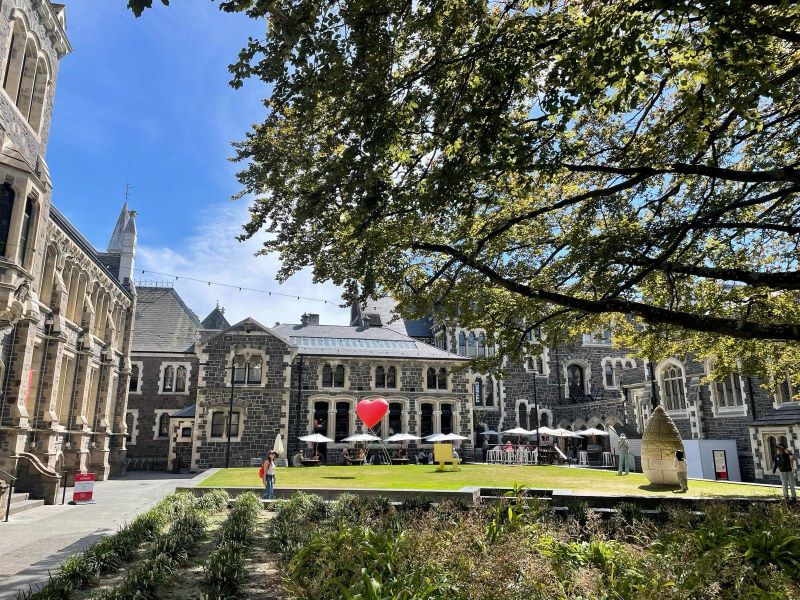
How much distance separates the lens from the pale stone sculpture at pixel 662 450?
1666 cm

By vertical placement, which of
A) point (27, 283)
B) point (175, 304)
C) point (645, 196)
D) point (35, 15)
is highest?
point (35, 15)

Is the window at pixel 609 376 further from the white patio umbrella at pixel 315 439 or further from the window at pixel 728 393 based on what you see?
the white patio umbrella at pixel 315 439

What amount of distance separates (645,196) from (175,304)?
38598mm

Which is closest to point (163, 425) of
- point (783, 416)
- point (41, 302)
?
point (41, 302)

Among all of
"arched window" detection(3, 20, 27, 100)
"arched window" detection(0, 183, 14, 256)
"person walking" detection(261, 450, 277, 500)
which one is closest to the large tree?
"person walking" detection(261, 450, 277, 500)

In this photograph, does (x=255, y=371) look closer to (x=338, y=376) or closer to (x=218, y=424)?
(x=218, y=424)

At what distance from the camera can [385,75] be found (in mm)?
7551

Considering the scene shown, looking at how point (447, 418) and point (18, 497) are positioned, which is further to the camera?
point (447, 418)

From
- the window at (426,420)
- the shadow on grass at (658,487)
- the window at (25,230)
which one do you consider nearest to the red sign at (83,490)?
the window at (25,230)

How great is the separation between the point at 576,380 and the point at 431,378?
55.9 ft

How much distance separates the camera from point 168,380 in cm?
3912

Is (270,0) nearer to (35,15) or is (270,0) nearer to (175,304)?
(35,15)

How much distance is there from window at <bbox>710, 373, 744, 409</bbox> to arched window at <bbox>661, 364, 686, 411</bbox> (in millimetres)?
2058

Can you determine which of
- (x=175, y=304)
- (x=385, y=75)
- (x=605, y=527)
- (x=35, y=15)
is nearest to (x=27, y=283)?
(x=35, y=15)
